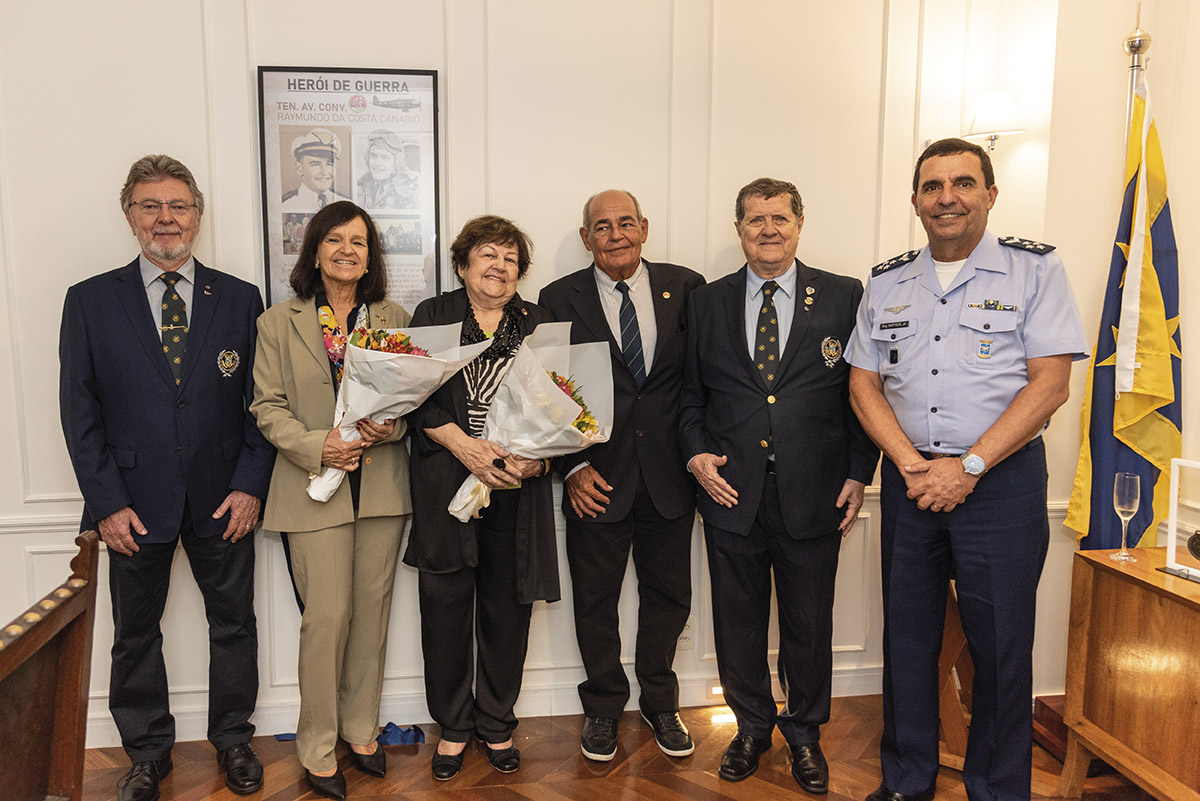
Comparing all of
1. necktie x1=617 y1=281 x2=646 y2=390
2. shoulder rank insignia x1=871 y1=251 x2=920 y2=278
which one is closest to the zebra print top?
necktie x1=617 y1=281 x2=646 y2=390

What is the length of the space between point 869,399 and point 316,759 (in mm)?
2277

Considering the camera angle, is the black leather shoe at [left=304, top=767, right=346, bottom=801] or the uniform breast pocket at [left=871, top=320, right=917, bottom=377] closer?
the uniform breast pocket at [left=871, top=320, right=917, bottom=377]

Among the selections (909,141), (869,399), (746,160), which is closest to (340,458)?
(869,399)

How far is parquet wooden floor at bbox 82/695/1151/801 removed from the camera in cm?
263

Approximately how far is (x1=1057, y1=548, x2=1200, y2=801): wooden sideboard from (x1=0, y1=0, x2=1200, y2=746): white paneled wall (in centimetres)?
66

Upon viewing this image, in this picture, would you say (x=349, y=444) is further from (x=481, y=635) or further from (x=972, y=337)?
(x=972, y=337)

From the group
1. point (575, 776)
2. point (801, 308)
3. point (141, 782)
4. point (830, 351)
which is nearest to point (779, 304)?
point (801, 308)

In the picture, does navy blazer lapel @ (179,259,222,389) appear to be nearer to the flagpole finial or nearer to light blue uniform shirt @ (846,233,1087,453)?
light blue uniform shirt @ (846,233,1087,453)

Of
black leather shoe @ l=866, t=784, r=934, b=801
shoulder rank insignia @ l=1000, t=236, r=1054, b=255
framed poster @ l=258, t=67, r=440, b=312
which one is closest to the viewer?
shoulder rank insignia @ l=1000, t=236, r=1054, b=255

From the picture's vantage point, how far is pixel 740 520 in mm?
A: 2633

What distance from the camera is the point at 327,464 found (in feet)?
8.36

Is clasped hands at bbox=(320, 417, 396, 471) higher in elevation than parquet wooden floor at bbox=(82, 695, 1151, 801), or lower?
higher

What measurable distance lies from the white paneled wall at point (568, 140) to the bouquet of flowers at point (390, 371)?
2.37ft

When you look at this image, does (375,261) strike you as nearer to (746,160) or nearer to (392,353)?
(392,353)
